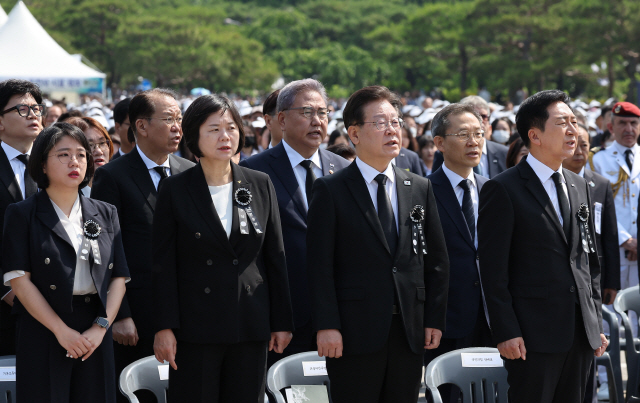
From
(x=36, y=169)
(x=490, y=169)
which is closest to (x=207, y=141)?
(x=36, y=169)

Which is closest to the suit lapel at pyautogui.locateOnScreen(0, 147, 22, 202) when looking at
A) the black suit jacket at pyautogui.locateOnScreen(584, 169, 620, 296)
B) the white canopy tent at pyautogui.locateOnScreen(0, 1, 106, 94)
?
the black suit jacket at pyautogui.locateOnScreen(584, 169, 620, 296)

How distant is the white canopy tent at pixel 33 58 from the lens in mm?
17281

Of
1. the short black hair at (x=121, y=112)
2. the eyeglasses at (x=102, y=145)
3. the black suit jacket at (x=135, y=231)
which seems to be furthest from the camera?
the short black hair at (x=121, y=112)

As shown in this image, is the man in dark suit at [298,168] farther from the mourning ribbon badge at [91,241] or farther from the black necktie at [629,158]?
the black necktie at [629,158]

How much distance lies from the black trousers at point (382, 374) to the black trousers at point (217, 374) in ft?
1.04

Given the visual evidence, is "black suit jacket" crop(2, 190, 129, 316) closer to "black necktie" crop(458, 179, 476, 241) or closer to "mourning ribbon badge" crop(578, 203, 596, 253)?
"black necktie" crop(458, 179, 476, 241)

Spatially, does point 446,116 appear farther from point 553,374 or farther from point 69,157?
point 69,157

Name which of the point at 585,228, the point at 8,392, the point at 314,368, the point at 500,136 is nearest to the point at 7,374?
the point at 8,392

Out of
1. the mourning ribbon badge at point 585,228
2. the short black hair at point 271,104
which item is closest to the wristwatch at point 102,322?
the short black hair at point 271,104

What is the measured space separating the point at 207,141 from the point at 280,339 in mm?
850

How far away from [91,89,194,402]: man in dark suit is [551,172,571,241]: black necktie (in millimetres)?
1820

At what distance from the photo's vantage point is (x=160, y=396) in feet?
11.2

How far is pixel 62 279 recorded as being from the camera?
3.37 metres

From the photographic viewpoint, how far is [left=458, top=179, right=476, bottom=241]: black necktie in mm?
4320
